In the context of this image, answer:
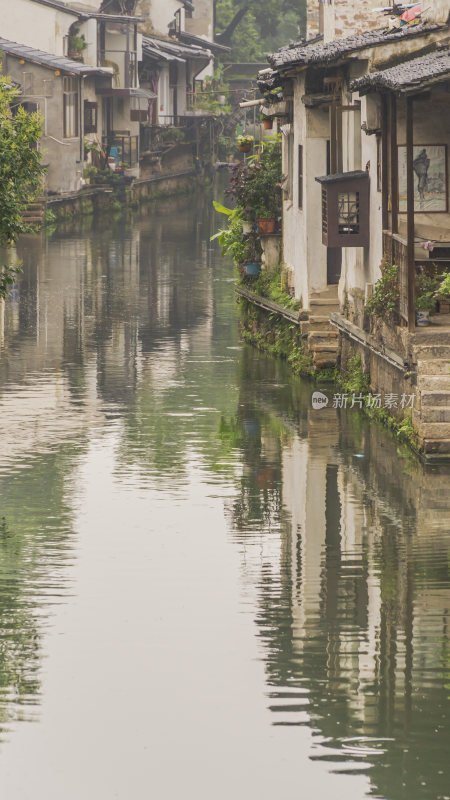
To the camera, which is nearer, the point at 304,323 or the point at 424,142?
the point at 424,142

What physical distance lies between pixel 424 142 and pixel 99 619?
9.91 m

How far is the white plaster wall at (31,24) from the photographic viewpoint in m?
52.7

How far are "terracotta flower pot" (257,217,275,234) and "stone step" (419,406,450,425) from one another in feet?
34.2

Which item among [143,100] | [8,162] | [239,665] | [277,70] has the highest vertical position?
[143,100]

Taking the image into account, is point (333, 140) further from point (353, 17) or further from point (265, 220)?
point (265, 220)

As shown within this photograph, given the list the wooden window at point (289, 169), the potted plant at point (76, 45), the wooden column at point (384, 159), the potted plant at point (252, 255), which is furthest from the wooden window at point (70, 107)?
the wooden column at point (384, 159)

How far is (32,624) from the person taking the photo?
11898mm

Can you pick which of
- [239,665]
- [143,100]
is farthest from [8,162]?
[143,100]

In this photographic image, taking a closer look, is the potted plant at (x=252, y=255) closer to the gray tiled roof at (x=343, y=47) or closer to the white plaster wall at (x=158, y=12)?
the gray tiled roof at (x=343, y=47)

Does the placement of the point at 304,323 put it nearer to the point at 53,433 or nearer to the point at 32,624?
the point at 53,433

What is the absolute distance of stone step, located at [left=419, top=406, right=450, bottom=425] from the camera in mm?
16594

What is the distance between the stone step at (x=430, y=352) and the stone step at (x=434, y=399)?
627 mm

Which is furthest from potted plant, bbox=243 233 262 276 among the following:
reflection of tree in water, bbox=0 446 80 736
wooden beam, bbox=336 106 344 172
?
reflection of tree in water, bbox=0 446 80 736

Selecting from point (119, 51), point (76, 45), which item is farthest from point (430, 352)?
point (119, 51)
